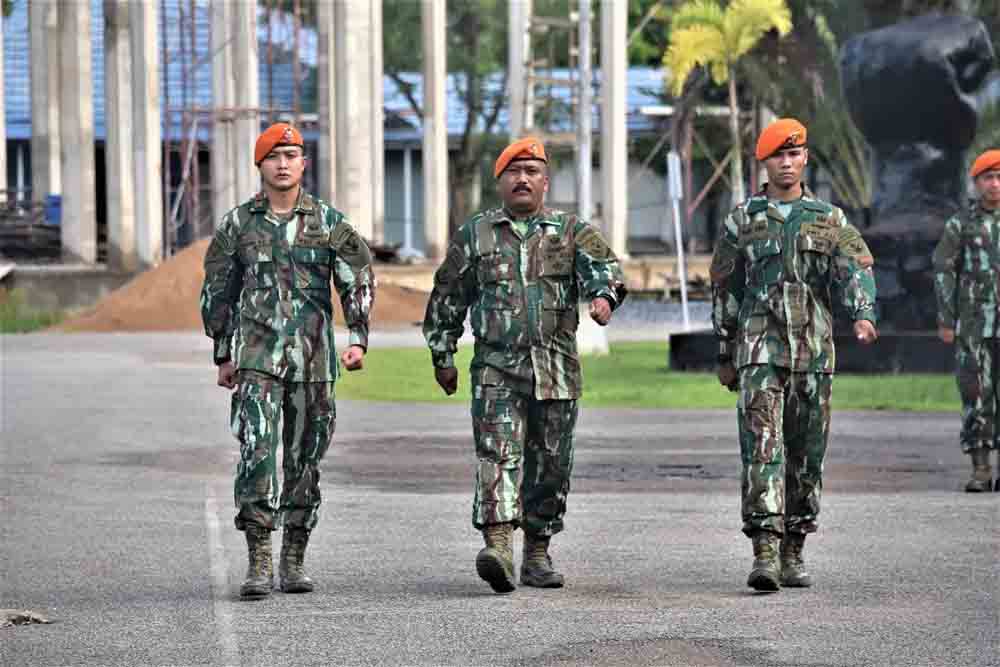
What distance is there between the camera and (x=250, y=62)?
165ft

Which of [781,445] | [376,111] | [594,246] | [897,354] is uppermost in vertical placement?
[376,111]

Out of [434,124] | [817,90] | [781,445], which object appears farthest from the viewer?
[434,124]

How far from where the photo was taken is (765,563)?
10586 millimetres

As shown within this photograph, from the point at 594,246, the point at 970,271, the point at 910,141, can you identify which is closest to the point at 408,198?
the point at 910,141

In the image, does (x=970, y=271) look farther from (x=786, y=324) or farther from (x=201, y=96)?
(x=201, y=96)

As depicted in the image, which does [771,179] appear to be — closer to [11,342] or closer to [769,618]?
[769,618]

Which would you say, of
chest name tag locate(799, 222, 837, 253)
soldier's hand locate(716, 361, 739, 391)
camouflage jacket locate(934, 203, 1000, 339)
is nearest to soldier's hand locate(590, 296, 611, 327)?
soldier's hand locate(716, 361, 739, 391)

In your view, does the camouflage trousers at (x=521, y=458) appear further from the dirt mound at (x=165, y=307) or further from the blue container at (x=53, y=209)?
the blue container at (x=53, y=209)

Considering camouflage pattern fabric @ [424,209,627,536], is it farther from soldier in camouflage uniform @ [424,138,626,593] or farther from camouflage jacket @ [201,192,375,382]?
camouflage jacket @ [201,192,375,382]

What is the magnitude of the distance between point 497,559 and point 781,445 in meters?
1.35

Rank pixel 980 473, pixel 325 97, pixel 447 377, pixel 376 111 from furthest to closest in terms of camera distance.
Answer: pixel 376 111
pixel 325 97
pixel 980 473
pixel 447 377

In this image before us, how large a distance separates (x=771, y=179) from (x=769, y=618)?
81.8 inches

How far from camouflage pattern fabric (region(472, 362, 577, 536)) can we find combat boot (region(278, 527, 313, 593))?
756 mm

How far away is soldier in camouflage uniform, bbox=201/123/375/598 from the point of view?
10594mm
